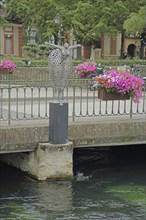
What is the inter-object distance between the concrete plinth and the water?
18 centimetres

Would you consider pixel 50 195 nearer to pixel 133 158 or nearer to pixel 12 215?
pixel 12 215

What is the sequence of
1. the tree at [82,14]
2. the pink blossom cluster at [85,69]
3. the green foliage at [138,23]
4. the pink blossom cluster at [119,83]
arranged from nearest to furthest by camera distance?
the pink blossom cluster at [119,83] → the pink blossom cluster at [85,69] → the green foliage at [138,23] → the tree at [82,14]

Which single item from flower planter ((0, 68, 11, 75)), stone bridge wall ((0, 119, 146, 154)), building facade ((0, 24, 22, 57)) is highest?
building facade ((0, 24, 22, 57))

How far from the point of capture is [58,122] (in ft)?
38.6

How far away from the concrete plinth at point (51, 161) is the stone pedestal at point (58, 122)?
167 mm

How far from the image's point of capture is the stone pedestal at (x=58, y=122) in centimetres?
1178

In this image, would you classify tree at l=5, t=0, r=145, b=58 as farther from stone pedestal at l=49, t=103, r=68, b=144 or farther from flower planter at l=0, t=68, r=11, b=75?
stone pedestal at l=49, t=103, r=68, b=144

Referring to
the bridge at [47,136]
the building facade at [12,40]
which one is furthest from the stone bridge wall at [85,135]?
the building facade at [12,40]

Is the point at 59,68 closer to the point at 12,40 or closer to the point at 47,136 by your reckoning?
the point at 47,136

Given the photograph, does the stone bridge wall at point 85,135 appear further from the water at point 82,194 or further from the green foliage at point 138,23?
the green foliage at point 138,23

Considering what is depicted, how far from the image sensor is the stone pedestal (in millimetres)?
11781

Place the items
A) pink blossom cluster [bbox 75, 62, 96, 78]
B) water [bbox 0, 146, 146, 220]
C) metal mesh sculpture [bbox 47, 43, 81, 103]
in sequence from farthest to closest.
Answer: pink blossom cluster [bbox 75, 62, 96, 78], metal mesh sculpture [bbox 47, 43, 81, 103], water [bbox 0, 146, 146, 220]

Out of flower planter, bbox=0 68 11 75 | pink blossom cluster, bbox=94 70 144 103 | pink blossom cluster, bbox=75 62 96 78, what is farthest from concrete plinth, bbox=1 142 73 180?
flower planter, bbox=0 68 11 75

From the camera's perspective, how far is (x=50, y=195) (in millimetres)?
11391
